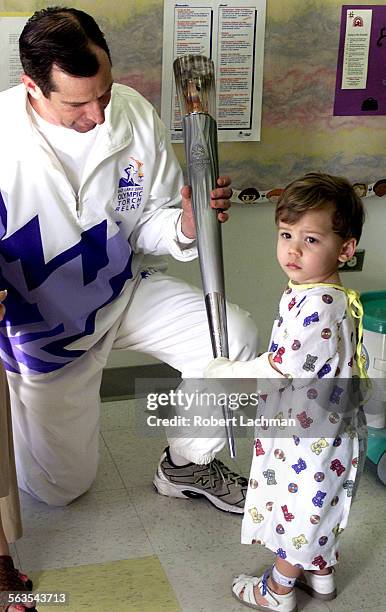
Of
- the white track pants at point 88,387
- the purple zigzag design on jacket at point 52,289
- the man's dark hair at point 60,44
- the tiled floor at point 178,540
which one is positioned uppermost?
the man's dark hair at point 60,44

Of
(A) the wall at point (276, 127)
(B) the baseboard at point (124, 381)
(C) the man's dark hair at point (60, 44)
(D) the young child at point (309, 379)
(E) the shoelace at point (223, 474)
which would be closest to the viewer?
(D) the young child at point (309, 379)

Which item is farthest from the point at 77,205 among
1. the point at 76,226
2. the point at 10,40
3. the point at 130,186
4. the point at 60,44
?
the point at 10,40

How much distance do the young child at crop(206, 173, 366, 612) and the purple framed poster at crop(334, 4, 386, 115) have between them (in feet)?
3.52

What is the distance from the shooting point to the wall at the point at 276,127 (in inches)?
98.7

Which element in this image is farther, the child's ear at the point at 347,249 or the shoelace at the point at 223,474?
the shoelace at the point at 223,474

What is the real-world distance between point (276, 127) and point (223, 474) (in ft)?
3.37

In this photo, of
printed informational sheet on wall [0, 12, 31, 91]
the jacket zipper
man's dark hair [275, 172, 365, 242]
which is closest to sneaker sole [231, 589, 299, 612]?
man's dark hair [275, 172, 365, 242]

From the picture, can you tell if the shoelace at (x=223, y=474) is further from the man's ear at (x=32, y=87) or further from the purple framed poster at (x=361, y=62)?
the purple framed poster at (x=361, y=62)

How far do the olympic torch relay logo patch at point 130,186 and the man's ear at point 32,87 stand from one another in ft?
0.93

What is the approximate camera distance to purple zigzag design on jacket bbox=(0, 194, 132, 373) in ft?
6.83

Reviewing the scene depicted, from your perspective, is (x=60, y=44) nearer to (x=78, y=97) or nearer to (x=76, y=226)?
(x=78, y=97)

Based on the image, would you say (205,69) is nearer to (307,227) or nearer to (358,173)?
(307,227)

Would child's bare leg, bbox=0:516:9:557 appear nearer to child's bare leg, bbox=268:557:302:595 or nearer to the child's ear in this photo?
child's bare leg, bbox=268:557:302:595

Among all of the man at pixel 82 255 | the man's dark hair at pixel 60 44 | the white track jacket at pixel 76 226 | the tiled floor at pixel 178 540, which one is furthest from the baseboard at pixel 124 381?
the man's dark hair at pixel 60 44
